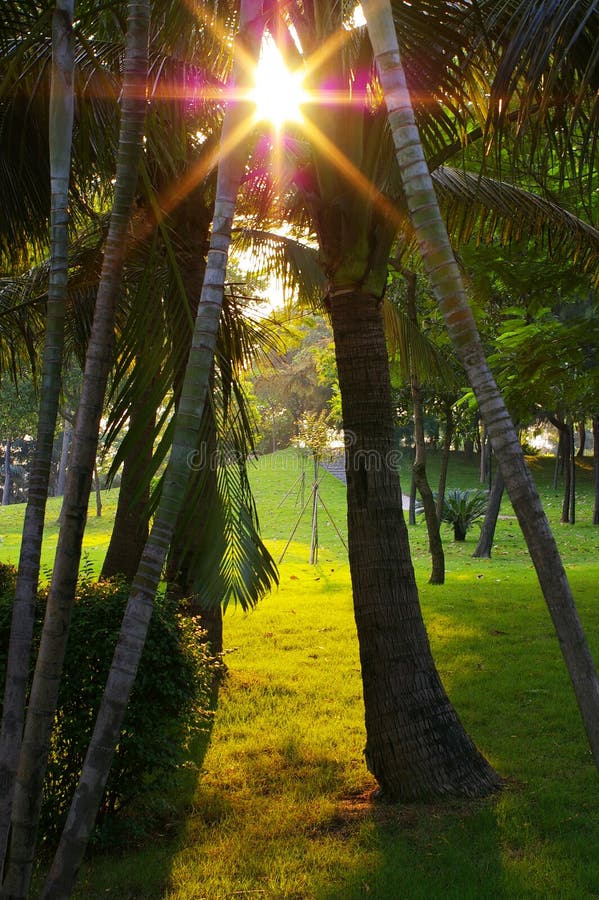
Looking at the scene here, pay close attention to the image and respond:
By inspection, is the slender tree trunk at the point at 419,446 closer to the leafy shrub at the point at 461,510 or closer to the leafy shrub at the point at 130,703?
the leafy shrub at the point at 130,703

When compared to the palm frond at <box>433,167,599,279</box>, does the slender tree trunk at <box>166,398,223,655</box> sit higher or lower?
lower

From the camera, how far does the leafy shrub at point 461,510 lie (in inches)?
885

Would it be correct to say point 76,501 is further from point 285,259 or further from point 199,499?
point 285,259

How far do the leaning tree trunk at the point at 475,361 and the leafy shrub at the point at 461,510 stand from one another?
805 inches

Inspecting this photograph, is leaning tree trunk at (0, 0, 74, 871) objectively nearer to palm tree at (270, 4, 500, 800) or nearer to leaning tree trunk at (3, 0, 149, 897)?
leaning tree trunk at (3, 0, 149, 897)

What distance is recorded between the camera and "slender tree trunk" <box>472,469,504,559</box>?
16.9 metres

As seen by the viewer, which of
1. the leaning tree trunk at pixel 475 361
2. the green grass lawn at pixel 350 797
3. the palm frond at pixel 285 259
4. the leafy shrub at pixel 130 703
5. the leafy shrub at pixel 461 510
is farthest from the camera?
the leafy shrub at pixel 461 510

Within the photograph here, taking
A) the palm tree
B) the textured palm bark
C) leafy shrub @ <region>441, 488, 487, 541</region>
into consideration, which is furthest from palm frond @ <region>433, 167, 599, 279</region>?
leafy shrub @ <region>441, 488, 487, 541</region>

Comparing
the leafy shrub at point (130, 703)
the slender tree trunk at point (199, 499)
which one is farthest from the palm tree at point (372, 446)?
the leafy shrub at point (130, 703)

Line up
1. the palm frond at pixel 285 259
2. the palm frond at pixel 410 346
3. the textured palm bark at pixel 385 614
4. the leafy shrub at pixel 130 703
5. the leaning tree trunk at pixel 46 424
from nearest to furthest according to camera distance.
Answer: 1. the leaning tree trunk at pixel 46 424
2. the leafy shrub at pixel 130 703
3. the textured palm bark at pixel 385 614
4. the palm frond at pixel 285 259
5. the palm frond at pixel 410 346

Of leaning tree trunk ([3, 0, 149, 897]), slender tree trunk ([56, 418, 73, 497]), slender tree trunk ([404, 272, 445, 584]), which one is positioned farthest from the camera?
slender tree trunk ([56, 418, 73, 497])

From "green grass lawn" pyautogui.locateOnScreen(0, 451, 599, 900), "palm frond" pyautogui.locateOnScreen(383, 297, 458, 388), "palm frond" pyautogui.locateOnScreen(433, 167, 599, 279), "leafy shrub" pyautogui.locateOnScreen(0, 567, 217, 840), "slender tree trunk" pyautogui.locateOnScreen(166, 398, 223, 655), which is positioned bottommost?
"green grass lawn" pyautogui.locateOnScreen(0, 451, 599, 900)

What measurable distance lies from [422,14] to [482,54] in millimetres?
426

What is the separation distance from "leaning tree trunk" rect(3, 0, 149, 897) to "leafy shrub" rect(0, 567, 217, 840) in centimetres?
125
